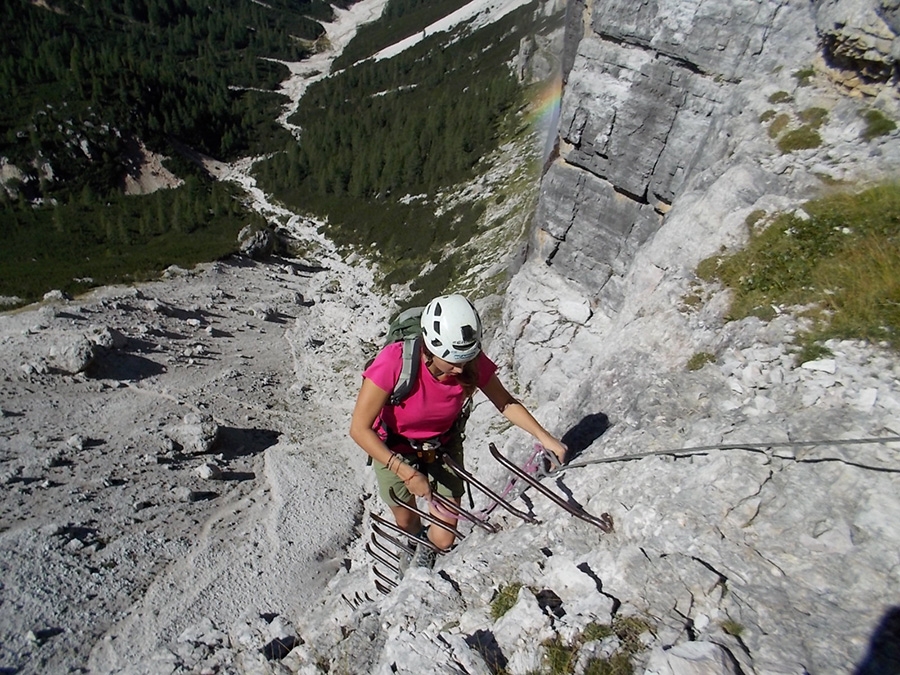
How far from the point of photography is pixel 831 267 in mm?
6996

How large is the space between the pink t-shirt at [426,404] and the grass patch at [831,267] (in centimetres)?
405

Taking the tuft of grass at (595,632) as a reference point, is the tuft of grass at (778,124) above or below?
above

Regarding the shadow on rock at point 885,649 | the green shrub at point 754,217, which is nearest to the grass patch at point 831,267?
the green shrub at point 754,217

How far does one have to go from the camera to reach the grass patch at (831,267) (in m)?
6.24

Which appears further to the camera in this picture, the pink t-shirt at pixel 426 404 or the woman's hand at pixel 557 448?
the woman's hand at pixel 557 448

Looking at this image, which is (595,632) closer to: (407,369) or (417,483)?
(417,483)

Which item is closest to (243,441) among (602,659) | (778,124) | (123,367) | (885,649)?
(123,367)

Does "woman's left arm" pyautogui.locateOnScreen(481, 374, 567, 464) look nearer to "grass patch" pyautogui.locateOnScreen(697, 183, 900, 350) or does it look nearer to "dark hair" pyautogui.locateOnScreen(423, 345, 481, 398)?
"dark hair" pyautogui.locateOnScreen(423, 345, 481, 398)

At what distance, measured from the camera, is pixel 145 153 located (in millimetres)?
62375

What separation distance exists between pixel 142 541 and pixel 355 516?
238 inches

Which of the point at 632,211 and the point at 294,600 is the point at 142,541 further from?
the point at 632,211

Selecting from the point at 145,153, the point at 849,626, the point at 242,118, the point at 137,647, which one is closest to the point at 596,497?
the point at 849,626

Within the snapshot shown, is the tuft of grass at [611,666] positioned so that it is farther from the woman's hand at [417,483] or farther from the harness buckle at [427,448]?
the harness buckle at [427,448]

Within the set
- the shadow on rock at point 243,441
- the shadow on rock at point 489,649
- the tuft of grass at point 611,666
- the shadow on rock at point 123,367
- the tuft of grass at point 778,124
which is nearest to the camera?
the tuft of grass at point 611,666
